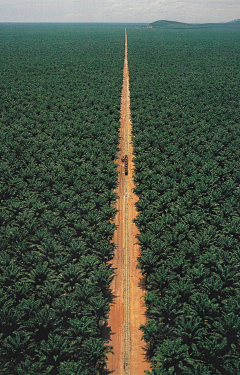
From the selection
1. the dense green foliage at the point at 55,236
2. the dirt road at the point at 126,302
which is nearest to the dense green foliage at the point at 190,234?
the dirt road at the point at 126,302

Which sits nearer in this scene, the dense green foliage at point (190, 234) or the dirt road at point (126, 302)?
the dense green foliage at point (190, 234)

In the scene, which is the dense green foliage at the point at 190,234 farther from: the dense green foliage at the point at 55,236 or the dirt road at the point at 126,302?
the dense green foliage at the point at 55,236

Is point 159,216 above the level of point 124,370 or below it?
above

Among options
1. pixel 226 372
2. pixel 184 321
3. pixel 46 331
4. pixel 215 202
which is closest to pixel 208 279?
pixel 184 321

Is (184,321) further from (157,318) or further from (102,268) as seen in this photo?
(102,268)

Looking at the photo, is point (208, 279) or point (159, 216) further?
point (159, 216)

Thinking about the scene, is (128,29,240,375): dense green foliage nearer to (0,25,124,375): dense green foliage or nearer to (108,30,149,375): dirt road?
(108,30,149,375): dirt road

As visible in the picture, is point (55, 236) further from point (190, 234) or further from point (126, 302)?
point (190, 234)
